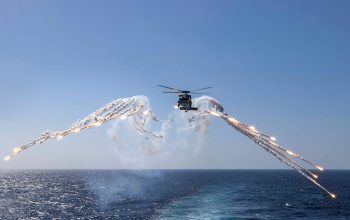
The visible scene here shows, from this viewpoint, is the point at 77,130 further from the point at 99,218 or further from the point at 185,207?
the point at 185,207

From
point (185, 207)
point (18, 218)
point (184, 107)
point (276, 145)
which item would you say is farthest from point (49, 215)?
point (276, 145)

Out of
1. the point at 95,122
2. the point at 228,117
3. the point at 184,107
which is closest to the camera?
the point at 95,122

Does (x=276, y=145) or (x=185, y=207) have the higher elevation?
(x=276, y=145)

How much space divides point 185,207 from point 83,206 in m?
48.9

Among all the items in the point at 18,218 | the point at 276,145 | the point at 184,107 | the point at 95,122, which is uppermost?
the point at 184,107

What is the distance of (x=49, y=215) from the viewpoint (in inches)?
5271

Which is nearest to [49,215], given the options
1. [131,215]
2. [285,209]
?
[131,215]

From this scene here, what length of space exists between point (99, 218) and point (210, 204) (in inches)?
1898

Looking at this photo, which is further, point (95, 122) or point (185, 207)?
point (185, 207)

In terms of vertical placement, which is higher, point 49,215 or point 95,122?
point 95,122

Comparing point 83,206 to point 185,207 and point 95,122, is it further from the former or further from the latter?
point 95,122

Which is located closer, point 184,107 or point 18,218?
point 184,107

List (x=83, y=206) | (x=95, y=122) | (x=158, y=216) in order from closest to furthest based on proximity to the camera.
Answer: (x=95, y=122) < (x=158, y=216) < (x=83, y=206)

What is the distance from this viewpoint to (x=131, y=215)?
414 feet
